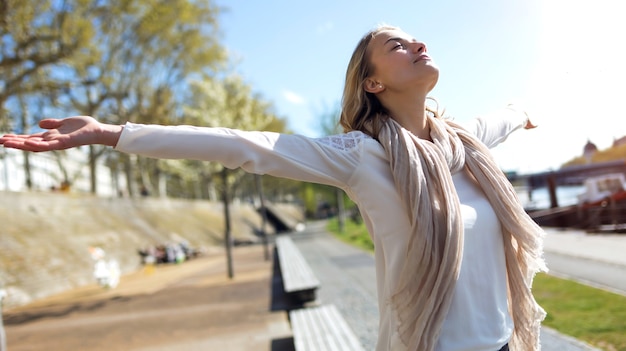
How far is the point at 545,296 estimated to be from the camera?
691 cm

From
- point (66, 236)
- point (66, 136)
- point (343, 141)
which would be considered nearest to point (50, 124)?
point (66, 136)

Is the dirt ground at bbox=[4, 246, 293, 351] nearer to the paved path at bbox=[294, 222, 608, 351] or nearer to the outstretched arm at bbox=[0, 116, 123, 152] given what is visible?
the paved path at bbox=[294, 222, 608, 351]

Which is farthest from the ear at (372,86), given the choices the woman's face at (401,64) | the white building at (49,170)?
the white building at (49,170)

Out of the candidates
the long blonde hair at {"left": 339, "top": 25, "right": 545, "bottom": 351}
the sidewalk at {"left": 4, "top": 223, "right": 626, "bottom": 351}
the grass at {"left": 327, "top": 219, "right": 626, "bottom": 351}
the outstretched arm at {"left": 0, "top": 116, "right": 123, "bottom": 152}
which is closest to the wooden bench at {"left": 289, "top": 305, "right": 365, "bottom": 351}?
the sidewalk at {"left": 4, "top": 223, "right": 626, "bottom": 351}

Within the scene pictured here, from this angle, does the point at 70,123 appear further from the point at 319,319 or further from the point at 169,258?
the point at 169,258

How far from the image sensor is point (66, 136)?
56.2 inches

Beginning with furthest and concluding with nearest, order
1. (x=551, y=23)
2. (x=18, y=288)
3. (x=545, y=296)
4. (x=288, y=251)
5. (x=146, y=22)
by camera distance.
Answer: (x=146, y=22) → (x=288, y=251) → (x=18, y=288) → (x=545, y=296) → (x=551, y=23)

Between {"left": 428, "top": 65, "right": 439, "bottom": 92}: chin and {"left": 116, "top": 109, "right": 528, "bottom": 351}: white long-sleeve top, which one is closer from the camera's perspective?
{"left": 116, "top": 109, "right": 528, "bottom": 351}: white long-sleeve top

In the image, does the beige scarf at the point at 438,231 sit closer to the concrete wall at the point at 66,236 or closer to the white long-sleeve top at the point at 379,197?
the white long-sleeve top at the point at 379,197

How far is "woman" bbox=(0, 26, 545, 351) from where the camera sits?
58.1 inches

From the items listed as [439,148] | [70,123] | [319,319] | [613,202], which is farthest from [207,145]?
[613,202]

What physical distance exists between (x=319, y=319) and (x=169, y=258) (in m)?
16.4

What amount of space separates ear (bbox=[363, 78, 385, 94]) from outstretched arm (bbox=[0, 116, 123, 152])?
837mm

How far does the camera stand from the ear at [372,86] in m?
1.76
